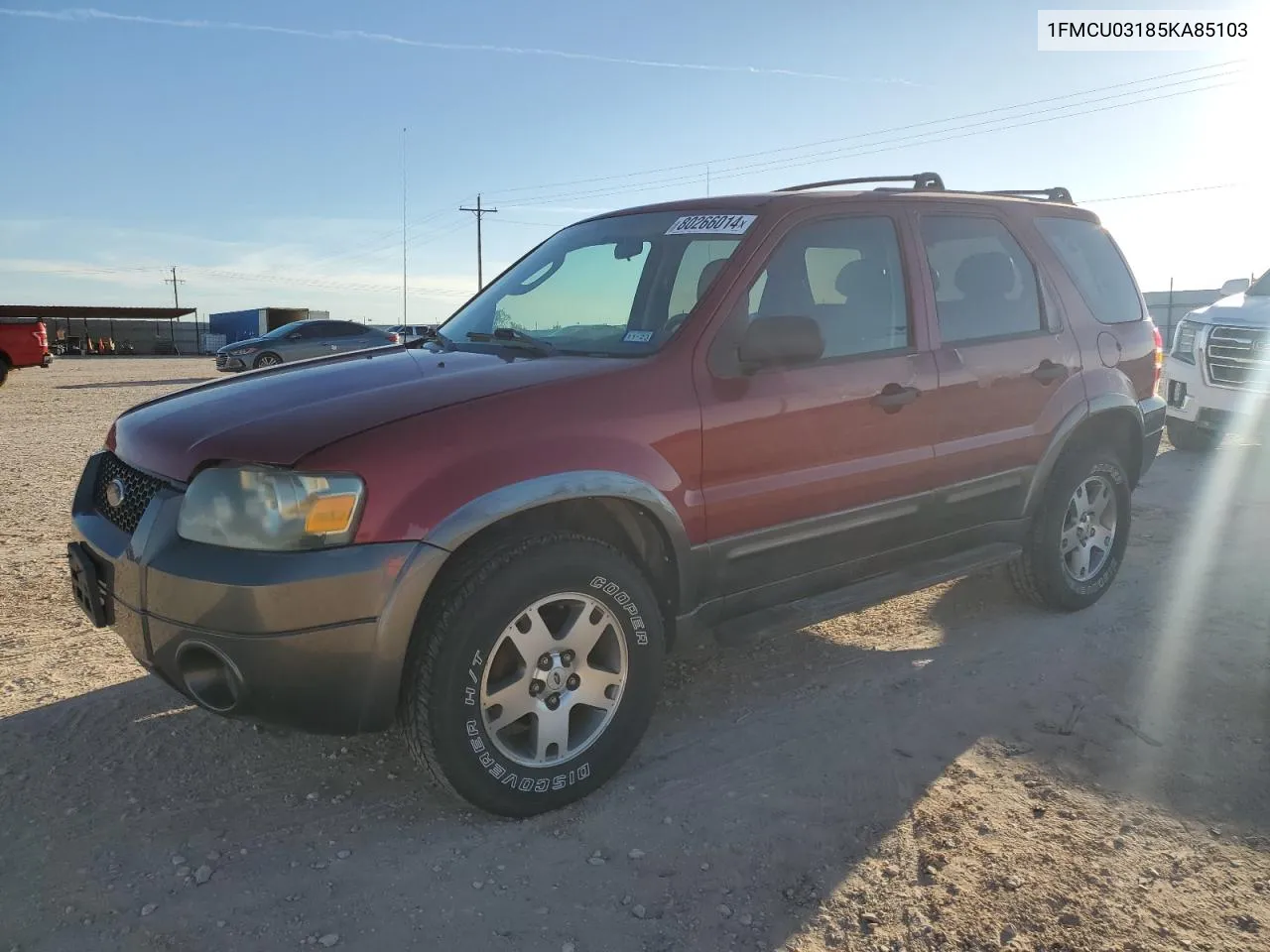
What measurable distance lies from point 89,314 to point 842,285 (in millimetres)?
51736

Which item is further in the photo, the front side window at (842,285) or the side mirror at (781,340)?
the front side window at (842,285)

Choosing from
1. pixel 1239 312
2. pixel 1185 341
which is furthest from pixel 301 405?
pixel 1185 341

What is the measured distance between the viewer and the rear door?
12.6ft

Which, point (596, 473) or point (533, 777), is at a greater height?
point (596, 473)

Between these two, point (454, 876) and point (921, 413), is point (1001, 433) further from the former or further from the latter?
point (454, 876)

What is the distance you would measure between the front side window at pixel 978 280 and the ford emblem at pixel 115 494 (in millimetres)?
3051

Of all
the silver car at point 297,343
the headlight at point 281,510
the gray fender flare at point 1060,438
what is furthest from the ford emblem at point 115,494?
the silver car at point 297,343

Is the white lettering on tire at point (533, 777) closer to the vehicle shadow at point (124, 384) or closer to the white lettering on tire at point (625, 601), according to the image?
the white lettering on tire at point (625, 601)

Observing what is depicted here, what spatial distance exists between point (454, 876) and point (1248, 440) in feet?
33.0

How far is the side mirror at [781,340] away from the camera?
3014 mm

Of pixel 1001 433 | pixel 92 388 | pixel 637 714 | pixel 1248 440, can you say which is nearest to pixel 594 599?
pixel 637 714

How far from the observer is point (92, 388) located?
18.0m

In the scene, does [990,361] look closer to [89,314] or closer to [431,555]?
[431,555]

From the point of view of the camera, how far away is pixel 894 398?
357 cm
